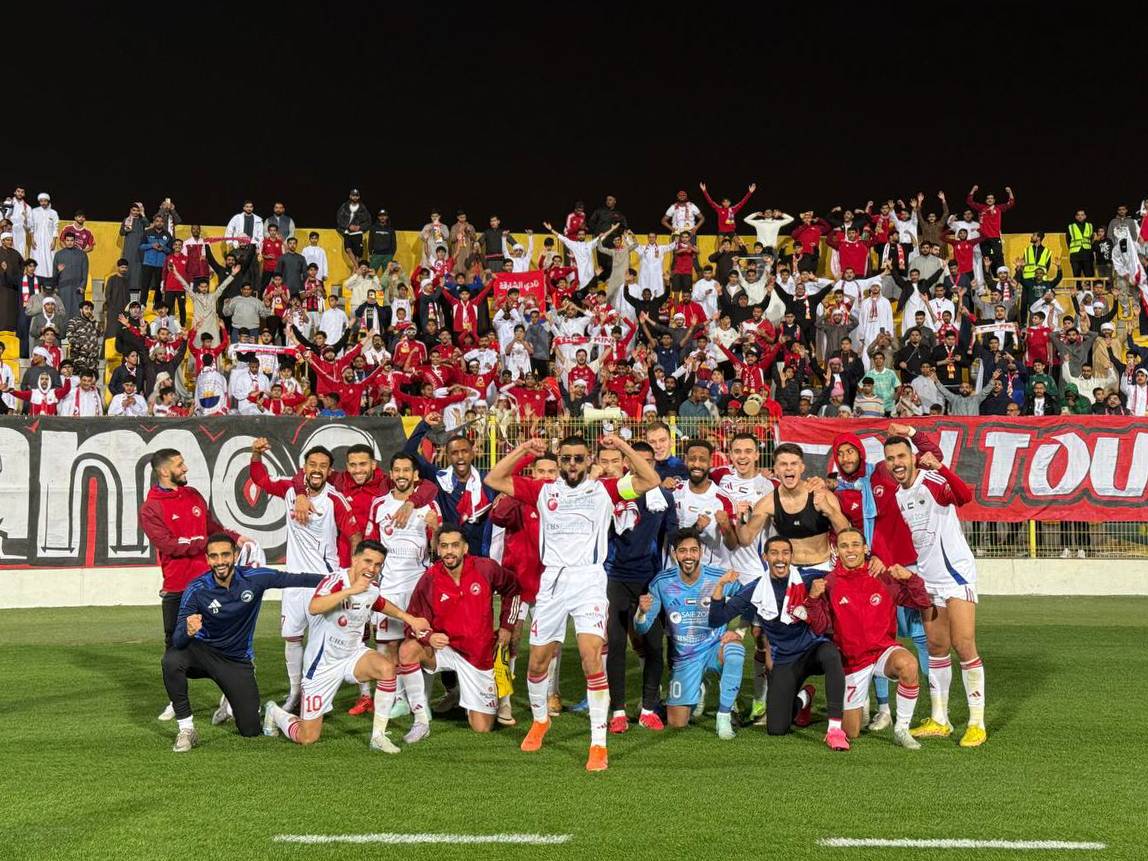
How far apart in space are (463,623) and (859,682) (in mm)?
3071

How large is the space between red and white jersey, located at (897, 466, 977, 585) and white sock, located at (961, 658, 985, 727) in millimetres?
663

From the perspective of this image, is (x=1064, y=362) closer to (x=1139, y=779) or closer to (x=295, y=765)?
(x=1139, y=779)

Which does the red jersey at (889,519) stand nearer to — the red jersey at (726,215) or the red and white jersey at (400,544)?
the red and white jersey at (400,544)

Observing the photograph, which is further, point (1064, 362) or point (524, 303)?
point (524, 303)

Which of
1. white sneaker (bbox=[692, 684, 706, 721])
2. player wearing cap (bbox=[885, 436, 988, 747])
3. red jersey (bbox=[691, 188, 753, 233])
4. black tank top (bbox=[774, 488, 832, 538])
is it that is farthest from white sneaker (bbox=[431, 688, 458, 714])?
red jersey (bbox=[691, 188, 753, 233])

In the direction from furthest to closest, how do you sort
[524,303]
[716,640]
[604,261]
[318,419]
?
[604,261] < [524,303] < [318,419] < [716,640]

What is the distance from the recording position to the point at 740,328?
24938 millimetres

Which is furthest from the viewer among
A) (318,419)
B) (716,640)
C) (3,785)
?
(318,419)

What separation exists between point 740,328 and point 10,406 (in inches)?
511

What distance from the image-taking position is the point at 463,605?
10.2 m

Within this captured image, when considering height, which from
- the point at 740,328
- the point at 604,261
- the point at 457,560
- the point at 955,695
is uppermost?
the point at 604,261

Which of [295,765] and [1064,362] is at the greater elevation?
[1064,362]

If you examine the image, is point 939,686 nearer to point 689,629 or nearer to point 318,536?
point 689,629

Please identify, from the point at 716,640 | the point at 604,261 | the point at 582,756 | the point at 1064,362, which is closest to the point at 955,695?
the point at 716,640
